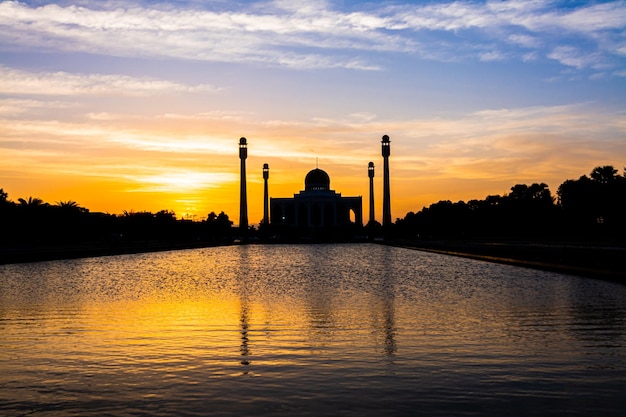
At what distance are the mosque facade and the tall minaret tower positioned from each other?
3066 centimetres

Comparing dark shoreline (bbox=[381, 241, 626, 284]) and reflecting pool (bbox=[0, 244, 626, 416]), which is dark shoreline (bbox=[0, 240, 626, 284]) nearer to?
dark shoreline (bbox=[381, 241, 626, 284])

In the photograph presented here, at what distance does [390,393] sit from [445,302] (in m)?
12.2

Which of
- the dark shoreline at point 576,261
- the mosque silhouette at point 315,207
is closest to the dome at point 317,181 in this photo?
the mosque silhouette at point 315,207

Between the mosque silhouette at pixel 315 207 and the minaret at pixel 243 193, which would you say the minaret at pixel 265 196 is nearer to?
the mosque silhouette at pixel 315 207

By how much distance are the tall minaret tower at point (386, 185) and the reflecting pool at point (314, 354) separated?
391 feet

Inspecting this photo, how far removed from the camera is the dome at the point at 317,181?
18225 cm

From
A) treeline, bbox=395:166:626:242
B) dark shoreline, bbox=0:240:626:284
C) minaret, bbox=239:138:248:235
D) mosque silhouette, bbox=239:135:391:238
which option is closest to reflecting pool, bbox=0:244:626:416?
dark shoreline, bbox=0:240:626:284

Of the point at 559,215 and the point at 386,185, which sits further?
the point at 386,185

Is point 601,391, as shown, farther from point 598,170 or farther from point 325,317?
point 598,170

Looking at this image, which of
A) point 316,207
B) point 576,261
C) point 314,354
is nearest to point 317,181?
point 316,207

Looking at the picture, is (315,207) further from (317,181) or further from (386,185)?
(386,185)

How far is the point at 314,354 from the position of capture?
11.4 m

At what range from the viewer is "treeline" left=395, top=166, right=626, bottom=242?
2717 inches

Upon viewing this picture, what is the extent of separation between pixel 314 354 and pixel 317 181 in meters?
172
